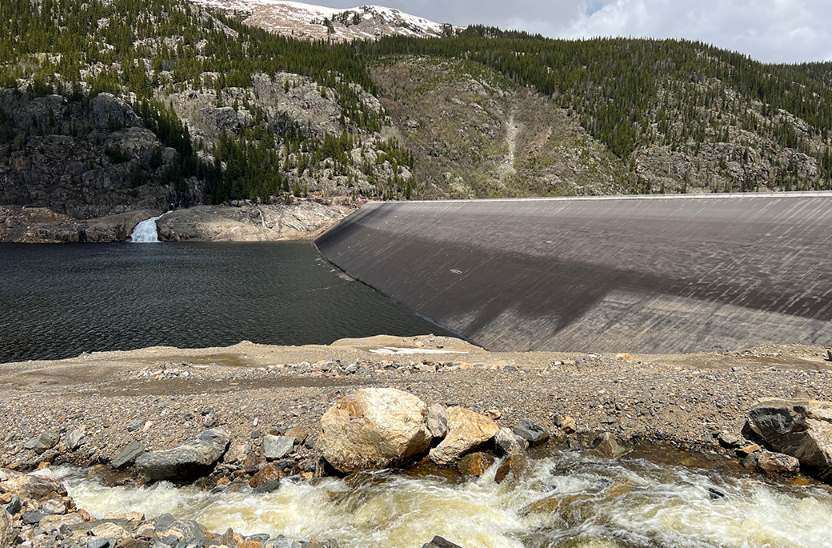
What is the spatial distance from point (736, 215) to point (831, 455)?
2659cm

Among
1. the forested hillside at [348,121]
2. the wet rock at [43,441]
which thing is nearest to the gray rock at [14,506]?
the wet rock at [43,441]

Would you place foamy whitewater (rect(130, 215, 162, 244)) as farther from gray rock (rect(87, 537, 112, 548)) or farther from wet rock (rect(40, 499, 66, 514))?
gray rock (rect(87, 537, 112, 548))

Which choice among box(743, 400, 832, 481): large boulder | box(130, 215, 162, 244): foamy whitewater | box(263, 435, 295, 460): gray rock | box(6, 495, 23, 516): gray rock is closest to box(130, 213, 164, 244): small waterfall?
box(130, 215, 162, 244): foamy whitewater

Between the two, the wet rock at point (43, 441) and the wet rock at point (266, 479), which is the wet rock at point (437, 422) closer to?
the wet rock at point (266, 479)

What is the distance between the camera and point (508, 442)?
15.5m

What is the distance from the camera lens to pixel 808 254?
2814 centimetres

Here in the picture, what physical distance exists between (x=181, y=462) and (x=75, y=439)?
509cm

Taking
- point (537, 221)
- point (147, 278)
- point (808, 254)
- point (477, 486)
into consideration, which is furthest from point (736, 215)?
point (147, 278)

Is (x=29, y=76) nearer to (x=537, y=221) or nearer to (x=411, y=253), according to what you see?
(x=411, y=253)

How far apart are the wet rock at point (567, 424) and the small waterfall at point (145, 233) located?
116 meters

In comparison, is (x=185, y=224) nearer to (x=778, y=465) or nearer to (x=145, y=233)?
(x=145, y=233)

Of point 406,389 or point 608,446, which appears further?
point 406,389

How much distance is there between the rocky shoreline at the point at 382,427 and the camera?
13.0 meters

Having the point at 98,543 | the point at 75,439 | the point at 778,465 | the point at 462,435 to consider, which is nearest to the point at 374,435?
the point at 462,435
